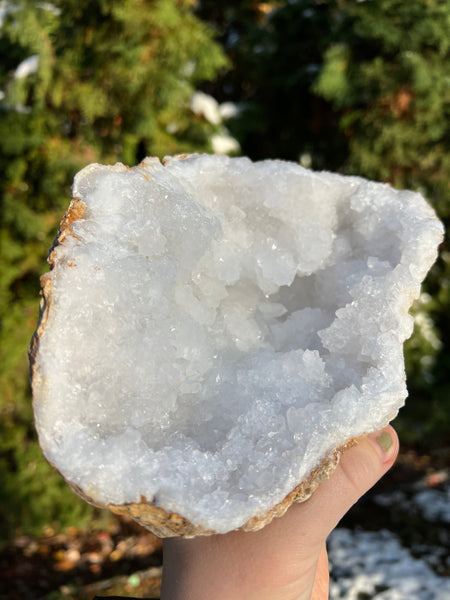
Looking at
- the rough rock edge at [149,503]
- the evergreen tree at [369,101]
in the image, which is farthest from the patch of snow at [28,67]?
the rough rock edge at [149,503]

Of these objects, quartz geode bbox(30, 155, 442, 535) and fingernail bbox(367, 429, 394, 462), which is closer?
quartz geode bbox(30, 155, 442, 535)

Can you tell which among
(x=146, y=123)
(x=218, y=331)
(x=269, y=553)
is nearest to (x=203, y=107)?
(x=146, y=123)

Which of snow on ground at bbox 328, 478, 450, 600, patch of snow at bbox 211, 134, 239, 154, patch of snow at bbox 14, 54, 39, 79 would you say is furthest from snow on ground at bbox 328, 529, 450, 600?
patch of snow at bbox 14, 54, 39, 79

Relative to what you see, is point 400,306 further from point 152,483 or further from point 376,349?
point 152,483

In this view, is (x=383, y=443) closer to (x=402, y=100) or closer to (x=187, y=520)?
(x=187, y=520)

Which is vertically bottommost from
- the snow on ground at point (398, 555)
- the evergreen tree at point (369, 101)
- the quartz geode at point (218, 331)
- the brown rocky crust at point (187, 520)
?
the snow on ground at point (398, 555)

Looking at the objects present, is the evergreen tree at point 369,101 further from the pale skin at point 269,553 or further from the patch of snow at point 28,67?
the pale skin at point 269,553

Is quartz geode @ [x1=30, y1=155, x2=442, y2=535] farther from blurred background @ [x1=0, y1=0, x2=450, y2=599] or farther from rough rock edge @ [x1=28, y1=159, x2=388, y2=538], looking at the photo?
blurred background @ [x1=0, y1=0, x2=450, y2=599]

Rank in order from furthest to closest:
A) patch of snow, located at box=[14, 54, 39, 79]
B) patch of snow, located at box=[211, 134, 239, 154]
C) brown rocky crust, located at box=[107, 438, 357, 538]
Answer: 1. patch of snow, located at box=[211, 134, 239, 154]
2. patch of snow, located at box=[14, 54, 39, 79]
3. brown rocky crust, located at box=[107, 438, 357, 538]
